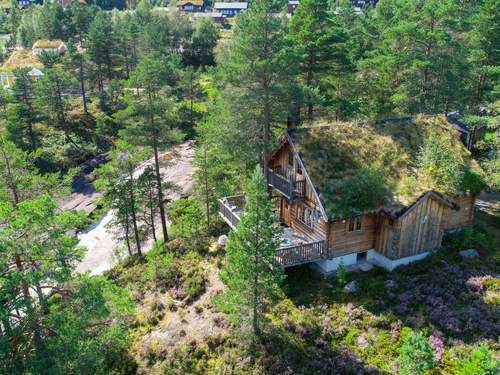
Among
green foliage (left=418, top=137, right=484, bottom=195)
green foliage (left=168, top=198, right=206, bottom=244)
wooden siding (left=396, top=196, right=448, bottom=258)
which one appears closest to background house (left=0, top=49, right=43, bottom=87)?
green foliage (left=168, top=198, right=206, bottom=244)

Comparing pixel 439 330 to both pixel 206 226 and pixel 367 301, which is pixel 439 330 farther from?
pixel 206 226

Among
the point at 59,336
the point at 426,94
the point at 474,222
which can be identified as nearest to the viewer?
the point at 59,336

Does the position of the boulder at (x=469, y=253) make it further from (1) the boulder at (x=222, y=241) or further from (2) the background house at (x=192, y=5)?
(2) the background house at (x=192, y=5)

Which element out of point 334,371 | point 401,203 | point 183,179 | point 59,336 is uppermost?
point 401,203

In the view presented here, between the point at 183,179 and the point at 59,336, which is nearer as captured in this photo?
the point at 59,336

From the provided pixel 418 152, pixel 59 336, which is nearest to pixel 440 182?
pixel 418 152

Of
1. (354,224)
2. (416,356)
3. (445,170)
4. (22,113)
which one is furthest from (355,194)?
(22,113)

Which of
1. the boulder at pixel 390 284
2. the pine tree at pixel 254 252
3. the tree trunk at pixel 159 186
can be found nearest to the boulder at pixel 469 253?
the boulder at pixel 390 284

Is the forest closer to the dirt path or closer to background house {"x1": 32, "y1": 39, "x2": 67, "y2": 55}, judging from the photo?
the dirt path

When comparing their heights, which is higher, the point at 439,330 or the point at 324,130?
the point at 324,130
